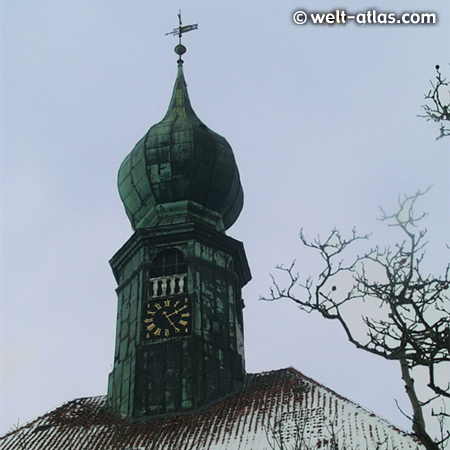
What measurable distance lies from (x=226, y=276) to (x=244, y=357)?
2.26 m

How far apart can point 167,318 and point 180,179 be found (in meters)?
4.91

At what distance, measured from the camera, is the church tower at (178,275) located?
74.6ft

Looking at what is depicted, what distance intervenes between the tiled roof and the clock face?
217cm

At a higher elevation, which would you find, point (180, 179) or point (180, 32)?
point (180, 32)

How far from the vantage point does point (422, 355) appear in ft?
30.0

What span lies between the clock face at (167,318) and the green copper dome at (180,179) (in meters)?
2.98

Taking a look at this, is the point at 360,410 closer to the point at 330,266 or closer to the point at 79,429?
the point at 79,429

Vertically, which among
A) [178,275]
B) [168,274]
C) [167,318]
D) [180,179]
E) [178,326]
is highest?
[180,179]

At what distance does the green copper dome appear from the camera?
26.9 metres

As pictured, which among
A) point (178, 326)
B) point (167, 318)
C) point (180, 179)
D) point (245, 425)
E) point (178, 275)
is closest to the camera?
point (245, 425)

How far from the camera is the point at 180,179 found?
1063 inches

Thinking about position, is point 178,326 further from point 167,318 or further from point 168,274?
point 168,274

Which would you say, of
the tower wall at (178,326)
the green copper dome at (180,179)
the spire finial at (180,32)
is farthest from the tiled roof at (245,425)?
the spire finial at (180,32)

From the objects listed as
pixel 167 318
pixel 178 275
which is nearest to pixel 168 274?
pixel 178 275
